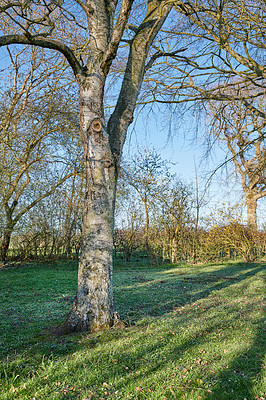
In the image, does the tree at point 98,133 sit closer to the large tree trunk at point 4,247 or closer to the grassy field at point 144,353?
the grassy field at point 144,353

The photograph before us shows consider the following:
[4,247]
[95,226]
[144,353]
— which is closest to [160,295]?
[95,226]

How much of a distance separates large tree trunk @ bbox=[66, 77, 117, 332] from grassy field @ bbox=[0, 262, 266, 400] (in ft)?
1.06

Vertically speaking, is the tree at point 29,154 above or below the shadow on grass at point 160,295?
above

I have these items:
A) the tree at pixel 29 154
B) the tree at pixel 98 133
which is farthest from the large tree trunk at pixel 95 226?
the tree at pixel 29 154

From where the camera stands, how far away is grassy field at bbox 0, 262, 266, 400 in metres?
2.51

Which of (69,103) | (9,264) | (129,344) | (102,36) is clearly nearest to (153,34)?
(102,36)

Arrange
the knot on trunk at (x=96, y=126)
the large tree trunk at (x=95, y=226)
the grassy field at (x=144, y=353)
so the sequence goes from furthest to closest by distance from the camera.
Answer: the knot on trunk at (x=96, y=126) → the large tree trunk at (x=95, y=226) → the grassy field at (x=144, y=353)

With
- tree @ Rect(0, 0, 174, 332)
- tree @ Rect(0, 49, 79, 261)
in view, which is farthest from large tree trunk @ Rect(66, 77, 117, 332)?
tree @ Rect(0, 49, 79, 261)

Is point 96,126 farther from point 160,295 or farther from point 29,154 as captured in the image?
point 29,154

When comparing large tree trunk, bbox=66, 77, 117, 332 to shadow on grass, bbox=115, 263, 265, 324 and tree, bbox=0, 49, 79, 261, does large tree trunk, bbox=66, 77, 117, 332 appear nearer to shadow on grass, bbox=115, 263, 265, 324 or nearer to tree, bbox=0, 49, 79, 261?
shadow on grass, bbox=115, 263, 265, 324

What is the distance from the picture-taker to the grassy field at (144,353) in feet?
8.23

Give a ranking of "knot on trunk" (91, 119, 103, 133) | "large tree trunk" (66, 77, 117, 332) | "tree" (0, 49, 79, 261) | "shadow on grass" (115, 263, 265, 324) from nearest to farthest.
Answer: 1. "large tree trunk" (66, 77, 117, 332)
2. "knot on trunk" (91, 119, 103, 133)
3. "shadow on grass" (115, 263, 265, 324)
4. "tree" (0, 49, 79, 261)

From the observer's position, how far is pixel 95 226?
4.16 m

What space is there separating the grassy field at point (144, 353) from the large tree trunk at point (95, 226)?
0.32 m
